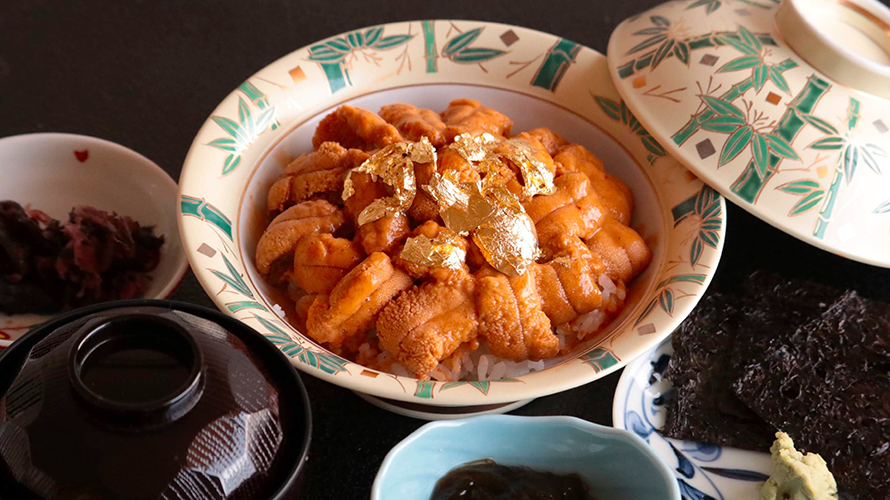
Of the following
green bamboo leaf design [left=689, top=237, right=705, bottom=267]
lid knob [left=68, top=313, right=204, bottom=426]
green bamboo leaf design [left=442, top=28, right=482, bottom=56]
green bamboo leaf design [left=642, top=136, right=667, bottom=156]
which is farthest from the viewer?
green bamboo leaf design [left=442, top=28, right=482, bottom=56]

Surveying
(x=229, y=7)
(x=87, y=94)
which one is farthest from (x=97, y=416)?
(x=229, y=7)

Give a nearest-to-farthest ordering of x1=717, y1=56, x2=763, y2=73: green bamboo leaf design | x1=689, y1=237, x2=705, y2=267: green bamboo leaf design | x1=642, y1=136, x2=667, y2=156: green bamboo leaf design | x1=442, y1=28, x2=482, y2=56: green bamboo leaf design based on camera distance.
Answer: x1=689, y1=237, x2=705, y2=267: green bamboo leaf design, x1=717, y1=56, x2=763, y2=73: green bamboo leaf design, x1=642, y1=136, x2=667, y2=156: green bamboo leaf design, x1=442, y1=28, x2=482, y2=56: green bamboo leaf design

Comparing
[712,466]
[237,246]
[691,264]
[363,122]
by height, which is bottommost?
[712,466]

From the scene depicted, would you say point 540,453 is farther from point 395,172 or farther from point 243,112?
point 243,112

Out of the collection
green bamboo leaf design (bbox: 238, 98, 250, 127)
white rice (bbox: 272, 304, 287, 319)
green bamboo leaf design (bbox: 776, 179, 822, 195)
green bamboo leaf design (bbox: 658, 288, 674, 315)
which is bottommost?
green bamboo leaf design (bbox: 658, 288, 674, 315)

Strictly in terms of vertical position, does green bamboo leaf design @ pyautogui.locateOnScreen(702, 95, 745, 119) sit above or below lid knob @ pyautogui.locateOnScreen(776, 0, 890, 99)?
below

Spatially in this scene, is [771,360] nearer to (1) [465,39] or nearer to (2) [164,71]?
(1) [465,39]

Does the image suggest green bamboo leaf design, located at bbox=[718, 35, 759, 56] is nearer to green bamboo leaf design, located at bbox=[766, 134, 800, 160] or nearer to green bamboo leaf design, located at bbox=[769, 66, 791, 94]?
green bamboo leaf design, located at bbox=[769, 66, 791, 94]

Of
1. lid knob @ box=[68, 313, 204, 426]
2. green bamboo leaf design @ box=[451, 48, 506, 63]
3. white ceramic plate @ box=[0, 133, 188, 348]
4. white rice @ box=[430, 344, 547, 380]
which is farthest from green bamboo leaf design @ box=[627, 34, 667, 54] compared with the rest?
lid knob @ box=[68, 313, 204, 426]
